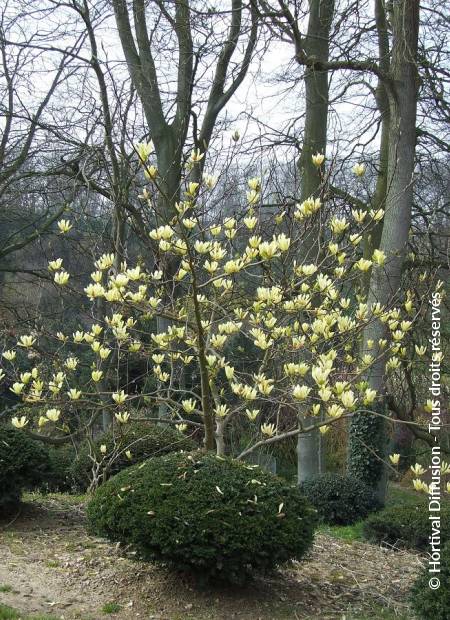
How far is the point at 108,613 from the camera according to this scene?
373cm

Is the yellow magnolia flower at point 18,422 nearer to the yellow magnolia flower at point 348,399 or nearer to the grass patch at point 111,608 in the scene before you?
the grass patch at point 111,608

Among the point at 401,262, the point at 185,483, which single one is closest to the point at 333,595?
the point at 185,483

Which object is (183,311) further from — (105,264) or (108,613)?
(108,613)

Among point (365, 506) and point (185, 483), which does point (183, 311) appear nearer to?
point (185, 483)

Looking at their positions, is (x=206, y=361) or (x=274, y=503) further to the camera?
(x=206, y=361)

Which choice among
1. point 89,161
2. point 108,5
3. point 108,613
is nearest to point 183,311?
point 108,613

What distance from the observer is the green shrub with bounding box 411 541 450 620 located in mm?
3184

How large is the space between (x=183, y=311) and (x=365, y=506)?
5.02 m

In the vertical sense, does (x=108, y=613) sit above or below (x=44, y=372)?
below

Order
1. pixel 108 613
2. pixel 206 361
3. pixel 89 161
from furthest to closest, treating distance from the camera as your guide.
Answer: pixel 89 161 < pixel 206 361 < pixel 108 613

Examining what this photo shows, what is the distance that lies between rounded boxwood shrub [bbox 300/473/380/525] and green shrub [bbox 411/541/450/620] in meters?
4.80

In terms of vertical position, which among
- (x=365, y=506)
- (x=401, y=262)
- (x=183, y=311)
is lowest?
(x=365, y=506)

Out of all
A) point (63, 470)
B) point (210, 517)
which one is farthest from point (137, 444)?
point (210, 517)

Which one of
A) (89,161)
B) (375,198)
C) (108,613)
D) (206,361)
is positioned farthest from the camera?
(375,198)
